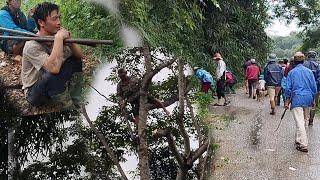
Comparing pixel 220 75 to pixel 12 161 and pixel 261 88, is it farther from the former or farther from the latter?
pixel 12 161

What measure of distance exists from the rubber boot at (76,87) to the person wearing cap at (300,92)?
2097 mm

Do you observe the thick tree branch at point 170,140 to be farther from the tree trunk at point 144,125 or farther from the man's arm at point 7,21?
the man's arm at point 7,21

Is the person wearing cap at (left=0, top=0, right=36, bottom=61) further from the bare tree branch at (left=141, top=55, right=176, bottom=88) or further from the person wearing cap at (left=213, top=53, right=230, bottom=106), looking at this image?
the person wearing cap at (left=213, top=53, right=230, bottom=106)

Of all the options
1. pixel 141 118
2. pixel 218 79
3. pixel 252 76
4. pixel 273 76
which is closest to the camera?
pixel 141 118

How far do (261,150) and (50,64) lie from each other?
8.02ft

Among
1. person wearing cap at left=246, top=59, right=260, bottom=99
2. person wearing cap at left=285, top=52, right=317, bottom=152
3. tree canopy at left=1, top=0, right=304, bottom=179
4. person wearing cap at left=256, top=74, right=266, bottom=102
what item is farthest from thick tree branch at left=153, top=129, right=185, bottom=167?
person wearing cap at left=256, top=74, right=266, bottom=102

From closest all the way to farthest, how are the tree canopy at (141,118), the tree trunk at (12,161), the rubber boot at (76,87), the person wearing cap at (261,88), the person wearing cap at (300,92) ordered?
1. the rubber boot at (76,87)
2. the tree canopy at (141,118)
3. the tree trunk at (12,161)
4. the person wearing cap at (300,92)
5. the person wearing cap at (261,88)

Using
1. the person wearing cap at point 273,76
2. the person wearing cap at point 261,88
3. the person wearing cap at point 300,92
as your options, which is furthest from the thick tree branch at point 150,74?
the person wearing cap at point 261,88

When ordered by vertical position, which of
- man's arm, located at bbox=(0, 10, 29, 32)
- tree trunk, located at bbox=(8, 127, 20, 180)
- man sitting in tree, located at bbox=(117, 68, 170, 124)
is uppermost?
man's arm, located at bbox=(0, 10, 29, 32)

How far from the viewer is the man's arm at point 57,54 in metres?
1.39

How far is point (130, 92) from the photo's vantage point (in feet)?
6.95

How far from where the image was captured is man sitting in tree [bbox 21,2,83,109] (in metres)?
1.43

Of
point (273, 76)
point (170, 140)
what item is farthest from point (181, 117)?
point (273, 76)

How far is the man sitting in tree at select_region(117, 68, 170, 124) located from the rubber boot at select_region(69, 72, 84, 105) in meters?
0.29
